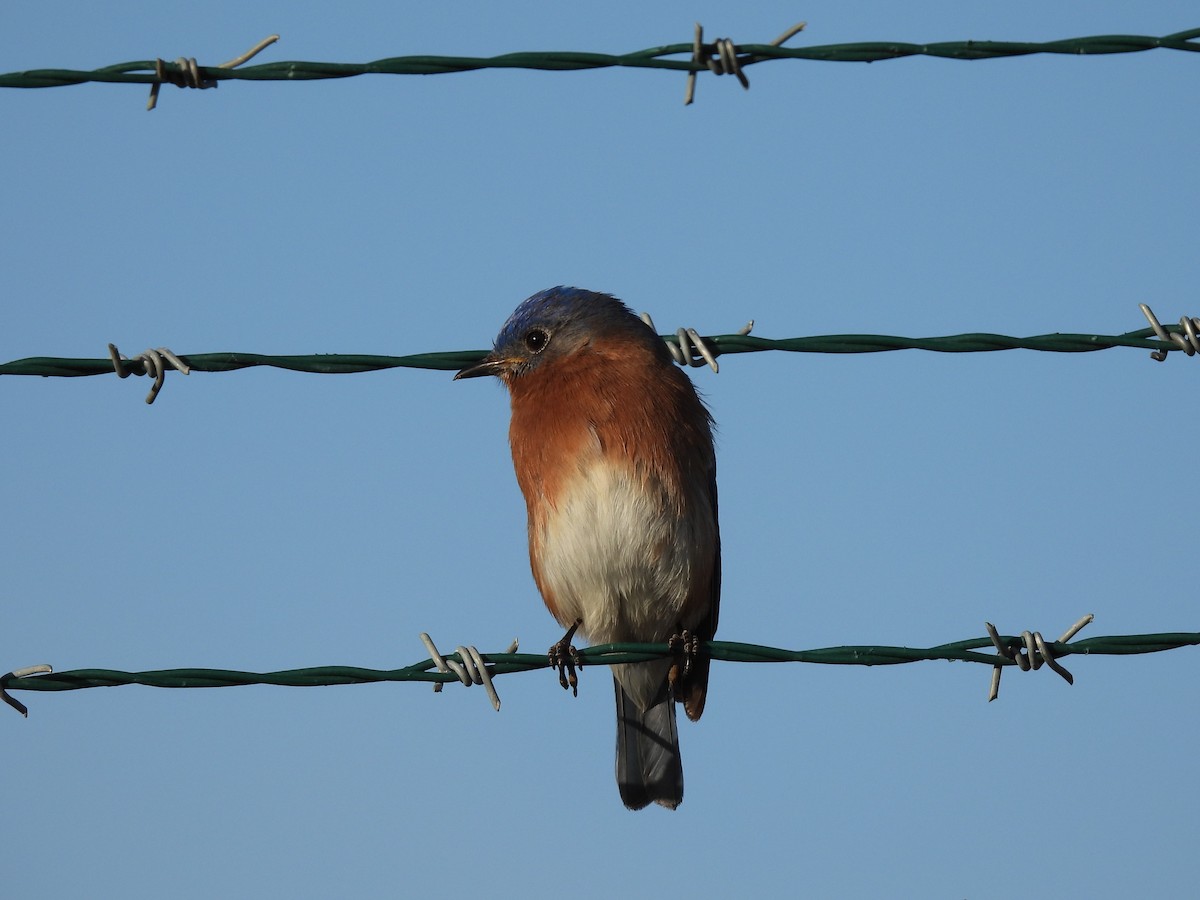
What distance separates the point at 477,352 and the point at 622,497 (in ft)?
4.51

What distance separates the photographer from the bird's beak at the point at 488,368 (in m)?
6.29

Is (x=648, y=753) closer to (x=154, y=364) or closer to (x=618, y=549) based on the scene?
(x=618, y=549)

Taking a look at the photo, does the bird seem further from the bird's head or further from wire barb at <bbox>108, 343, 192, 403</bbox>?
wire barb at <bbox>108, 343, 192, 403</bbox>

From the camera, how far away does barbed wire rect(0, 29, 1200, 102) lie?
442cm

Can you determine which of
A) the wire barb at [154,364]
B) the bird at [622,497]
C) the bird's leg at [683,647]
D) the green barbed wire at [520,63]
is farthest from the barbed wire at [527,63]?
the bird's leg at [683,647]

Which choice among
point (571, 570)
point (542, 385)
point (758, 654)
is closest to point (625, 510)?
point (571, 570)

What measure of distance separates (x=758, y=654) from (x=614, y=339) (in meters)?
2.33

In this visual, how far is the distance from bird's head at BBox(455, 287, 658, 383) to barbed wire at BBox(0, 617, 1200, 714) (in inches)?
88.8

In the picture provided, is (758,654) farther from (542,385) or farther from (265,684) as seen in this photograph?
(542,385)

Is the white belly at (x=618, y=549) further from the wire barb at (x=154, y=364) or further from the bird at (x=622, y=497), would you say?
the wire barb at (x=154, y=364)

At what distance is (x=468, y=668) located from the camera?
14.5ft

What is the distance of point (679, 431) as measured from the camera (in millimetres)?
5973

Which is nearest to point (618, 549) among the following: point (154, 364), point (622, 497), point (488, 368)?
point (622, 497)

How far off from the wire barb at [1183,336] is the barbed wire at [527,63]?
3.52ft
